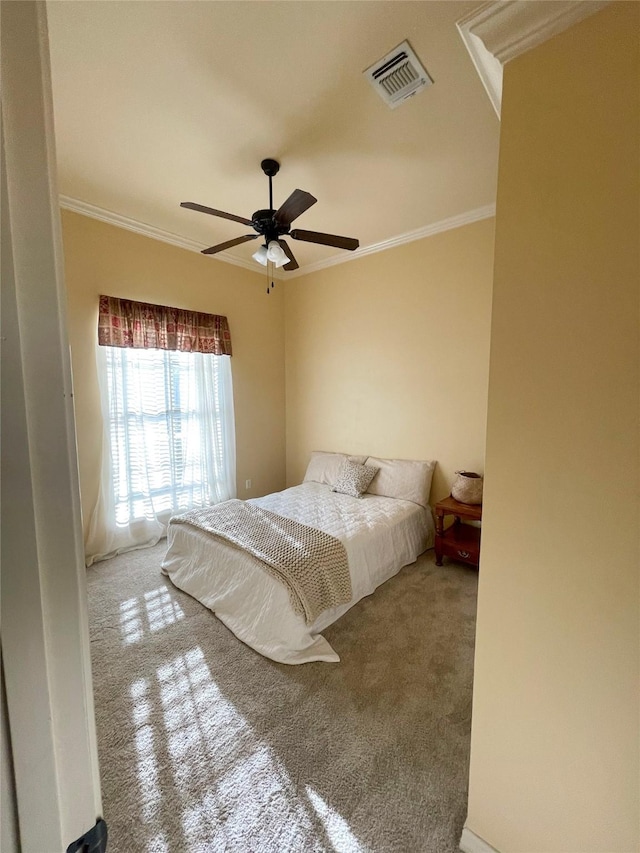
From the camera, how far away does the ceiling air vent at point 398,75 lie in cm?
151

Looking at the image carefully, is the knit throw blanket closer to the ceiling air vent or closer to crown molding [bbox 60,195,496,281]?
the ceiling air vent

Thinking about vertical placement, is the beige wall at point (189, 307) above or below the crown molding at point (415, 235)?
below

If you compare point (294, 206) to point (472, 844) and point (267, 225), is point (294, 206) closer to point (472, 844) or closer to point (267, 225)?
point (267, 225)

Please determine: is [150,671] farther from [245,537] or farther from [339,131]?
[339,131]

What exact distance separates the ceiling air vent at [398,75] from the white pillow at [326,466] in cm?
Result: 277

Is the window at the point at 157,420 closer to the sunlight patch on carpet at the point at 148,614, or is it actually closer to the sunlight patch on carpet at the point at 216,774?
the sunlight patch on carpet at the point at 148,614

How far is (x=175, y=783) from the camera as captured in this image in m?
1.32

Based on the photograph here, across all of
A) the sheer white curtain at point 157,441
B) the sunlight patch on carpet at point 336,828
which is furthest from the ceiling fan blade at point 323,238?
the sunlight patch on carpet at point 336,828

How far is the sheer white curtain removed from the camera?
3.00 m

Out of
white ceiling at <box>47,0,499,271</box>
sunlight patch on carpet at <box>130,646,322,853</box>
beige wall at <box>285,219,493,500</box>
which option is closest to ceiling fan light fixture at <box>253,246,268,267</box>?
white ceiling at <box>47,0,499,271</box>

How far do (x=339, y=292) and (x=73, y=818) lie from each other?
4.00m

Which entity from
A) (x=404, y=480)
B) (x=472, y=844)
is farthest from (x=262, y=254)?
(x=472, y=844)

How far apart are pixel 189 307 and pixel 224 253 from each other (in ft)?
2.30

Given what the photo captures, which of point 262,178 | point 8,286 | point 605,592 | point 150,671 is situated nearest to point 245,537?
point 150,671
